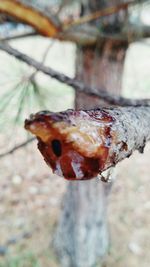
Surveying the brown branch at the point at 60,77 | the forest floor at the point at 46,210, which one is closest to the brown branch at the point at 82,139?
the brown branch at the point at 60,77

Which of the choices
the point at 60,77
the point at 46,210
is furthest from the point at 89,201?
the point at 60,77

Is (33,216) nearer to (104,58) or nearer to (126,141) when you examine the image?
(104,58)

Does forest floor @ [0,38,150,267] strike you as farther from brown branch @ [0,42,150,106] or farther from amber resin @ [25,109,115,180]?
amber resin @ [25,109,115,180]

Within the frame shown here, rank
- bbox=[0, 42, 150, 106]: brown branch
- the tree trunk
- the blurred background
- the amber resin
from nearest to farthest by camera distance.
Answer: the amber resin → bbox=[0, 42, 150, 106]: brown branch → the tree trunk → the blurred background

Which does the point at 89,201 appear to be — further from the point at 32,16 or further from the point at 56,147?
the point at 56,147

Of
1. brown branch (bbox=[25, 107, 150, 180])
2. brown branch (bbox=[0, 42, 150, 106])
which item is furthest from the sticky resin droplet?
brown branch (bbox=[0, 42, 150, 106])

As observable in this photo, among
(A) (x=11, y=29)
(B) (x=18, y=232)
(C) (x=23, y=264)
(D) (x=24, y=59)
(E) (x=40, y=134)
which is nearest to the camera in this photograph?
(E) (x=40, y=134)

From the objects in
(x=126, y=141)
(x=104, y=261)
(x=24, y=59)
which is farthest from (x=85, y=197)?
(x=126, y=141)
